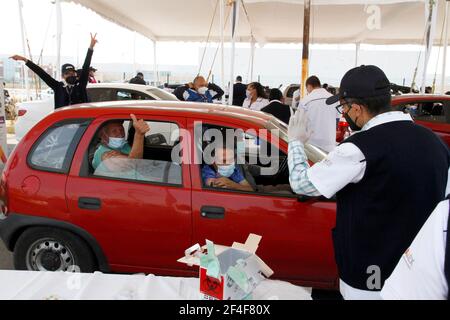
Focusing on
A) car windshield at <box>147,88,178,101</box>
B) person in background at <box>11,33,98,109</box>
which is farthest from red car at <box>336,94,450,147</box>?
person in background at <box>11,33,98,109</box>

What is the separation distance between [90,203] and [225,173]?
102 centimetres

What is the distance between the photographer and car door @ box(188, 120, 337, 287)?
2.94 metres

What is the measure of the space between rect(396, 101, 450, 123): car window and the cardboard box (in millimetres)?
6999

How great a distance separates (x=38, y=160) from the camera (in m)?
3.26

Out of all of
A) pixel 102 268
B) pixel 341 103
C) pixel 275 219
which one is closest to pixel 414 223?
pixel 341 103

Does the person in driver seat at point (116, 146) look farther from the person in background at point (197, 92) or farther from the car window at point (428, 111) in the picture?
the car window at point (428, 111)

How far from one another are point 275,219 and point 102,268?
4.48 ft

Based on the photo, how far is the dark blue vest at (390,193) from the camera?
171cm

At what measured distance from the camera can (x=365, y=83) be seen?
1.80 m

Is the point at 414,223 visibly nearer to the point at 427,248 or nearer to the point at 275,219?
the point at 427,248

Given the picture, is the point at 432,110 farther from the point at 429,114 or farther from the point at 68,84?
the point at 68,84

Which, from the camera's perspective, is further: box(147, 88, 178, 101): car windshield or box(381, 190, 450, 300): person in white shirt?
box(147, 88, 178, 101): car windshield

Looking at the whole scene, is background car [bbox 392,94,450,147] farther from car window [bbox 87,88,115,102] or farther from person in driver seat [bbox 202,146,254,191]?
car window [bbox 87,88,115,102]

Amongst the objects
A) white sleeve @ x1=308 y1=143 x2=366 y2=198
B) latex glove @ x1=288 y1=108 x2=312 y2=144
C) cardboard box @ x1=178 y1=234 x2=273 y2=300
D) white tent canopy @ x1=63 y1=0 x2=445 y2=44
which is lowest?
cardboard box @ x1=178 y1=234 x2=273 y2=300
